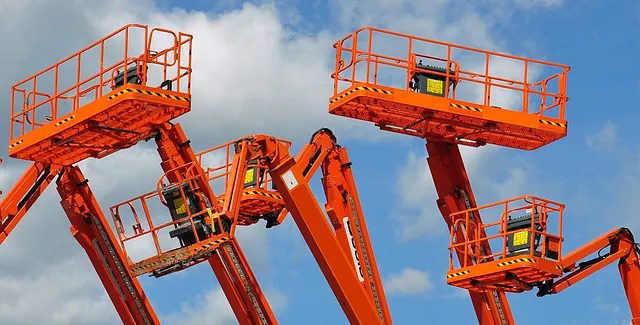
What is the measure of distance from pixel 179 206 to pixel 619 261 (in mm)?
7778

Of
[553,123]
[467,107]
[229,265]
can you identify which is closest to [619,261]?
[553,123]

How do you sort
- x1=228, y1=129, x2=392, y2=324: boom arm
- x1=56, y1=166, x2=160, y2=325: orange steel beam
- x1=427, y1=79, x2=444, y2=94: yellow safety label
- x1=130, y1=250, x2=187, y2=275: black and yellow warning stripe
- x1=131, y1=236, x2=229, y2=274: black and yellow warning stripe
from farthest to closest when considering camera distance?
x1=56, y1=166, x2=160, y2=325: orange steel beam < x1=427, y1=79, x2=444, y2=94: yellow safety label < x1=228, y1=129, x2=392, y2=324: boom arm < x1=130, y1=250, x2=187, y2=275: black and yellow warning stripe < x1=131, y1=236, x2=229, y2=274: black and yellow warning stripe

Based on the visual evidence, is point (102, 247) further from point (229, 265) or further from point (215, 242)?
point (215, 242)

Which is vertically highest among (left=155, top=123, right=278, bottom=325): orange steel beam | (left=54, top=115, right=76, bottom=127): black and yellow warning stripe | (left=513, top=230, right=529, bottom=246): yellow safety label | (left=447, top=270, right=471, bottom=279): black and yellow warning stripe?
(left=54, top=115, right=76, bottom=127): black and yellow warning stripe

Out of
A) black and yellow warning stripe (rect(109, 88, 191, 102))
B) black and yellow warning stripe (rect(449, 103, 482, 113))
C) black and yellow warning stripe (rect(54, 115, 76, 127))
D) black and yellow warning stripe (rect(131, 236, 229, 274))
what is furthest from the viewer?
black and yellow warning stripe (rect(54, 115, 76, 127))

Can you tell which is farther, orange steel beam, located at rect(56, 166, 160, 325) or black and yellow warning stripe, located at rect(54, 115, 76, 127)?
orange steel beam, located at rect(56, 166, 160, 325)

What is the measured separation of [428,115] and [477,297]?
3769 millimetres

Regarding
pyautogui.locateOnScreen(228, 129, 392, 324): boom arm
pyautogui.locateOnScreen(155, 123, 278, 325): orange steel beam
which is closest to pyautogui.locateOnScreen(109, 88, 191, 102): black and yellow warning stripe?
pyautogui.locateOnScreen(228, 129, 392, 324): boom arm

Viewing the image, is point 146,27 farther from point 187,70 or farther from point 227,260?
point 227,260

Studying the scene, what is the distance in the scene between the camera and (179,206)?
2534 cm

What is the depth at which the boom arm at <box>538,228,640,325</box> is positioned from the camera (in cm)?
2628

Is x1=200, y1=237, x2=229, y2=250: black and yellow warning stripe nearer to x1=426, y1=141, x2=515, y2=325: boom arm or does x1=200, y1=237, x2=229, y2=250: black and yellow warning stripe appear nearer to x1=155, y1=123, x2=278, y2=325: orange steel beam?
x1=155, y1=123, x2=278, y2=325: orange steel beam

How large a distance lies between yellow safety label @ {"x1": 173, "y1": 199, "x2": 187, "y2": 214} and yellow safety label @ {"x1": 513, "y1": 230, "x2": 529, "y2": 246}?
541 centimetres

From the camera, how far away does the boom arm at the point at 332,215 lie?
24500 mm
